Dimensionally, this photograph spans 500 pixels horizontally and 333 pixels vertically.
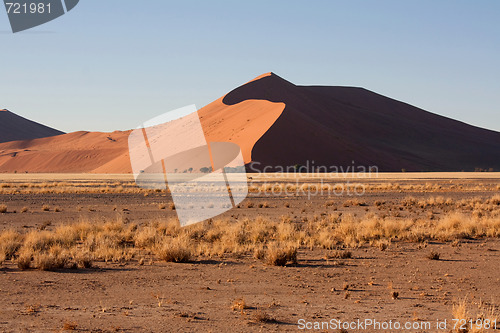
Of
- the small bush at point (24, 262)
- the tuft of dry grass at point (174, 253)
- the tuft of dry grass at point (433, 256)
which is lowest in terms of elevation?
the tuft of dry grass at point (433, 256)

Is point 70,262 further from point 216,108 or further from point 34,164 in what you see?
point 34,164

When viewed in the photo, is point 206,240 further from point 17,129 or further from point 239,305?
point 17,129

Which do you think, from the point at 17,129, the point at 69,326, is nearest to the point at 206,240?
the point at 69,326

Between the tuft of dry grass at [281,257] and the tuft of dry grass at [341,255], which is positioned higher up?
the tuft of dry grass at [281,257]

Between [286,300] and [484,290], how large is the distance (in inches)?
143

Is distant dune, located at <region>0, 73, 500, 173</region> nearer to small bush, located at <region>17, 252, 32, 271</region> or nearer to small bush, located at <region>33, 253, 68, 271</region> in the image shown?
small bush, located at <region>33, 253, 68, 271</region>

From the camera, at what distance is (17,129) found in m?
186

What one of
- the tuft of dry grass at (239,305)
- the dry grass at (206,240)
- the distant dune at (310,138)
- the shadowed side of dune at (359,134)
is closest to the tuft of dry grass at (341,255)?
the dry grass at (206,240)

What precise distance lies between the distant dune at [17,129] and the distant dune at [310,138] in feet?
78.6

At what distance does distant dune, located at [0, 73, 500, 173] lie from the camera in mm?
87062

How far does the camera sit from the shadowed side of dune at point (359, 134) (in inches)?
3393

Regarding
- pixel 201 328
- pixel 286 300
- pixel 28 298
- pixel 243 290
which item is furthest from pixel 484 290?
pixel 28 298

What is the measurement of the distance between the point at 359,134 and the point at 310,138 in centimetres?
2219

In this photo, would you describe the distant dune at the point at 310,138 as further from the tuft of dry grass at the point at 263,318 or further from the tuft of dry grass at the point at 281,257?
the tuft of dry grass at the point at 263,318
